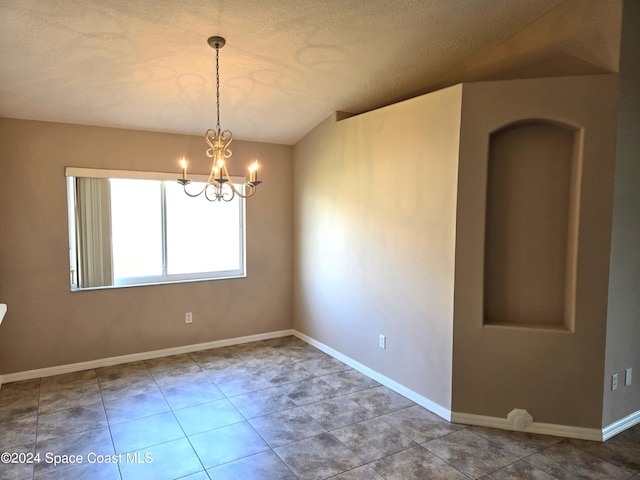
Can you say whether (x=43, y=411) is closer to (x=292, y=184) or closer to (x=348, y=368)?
(x=348, y=368)

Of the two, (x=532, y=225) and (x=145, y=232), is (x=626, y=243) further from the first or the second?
(x=145, y=232)

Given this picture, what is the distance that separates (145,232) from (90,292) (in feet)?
2.66

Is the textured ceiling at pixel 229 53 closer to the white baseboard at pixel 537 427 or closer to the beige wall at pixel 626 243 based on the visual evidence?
the beige wall at pixel 626 243

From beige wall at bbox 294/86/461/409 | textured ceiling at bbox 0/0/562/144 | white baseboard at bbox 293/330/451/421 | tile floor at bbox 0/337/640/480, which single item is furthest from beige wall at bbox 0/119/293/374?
white baseboard at bbox 293/330/451/421

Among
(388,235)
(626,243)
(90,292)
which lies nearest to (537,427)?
(626,243)

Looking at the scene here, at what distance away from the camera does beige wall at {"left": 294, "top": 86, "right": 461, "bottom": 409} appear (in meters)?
3.12

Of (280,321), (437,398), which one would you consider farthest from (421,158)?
(280,321)

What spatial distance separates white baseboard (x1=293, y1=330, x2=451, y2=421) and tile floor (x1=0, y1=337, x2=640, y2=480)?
0.21 feet

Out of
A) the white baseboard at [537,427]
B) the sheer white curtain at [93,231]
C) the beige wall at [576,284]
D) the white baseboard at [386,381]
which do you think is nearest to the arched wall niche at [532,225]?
the beige wall at [576,284]

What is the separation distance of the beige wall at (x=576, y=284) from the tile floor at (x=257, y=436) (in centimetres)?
27

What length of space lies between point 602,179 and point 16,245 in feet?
15.9

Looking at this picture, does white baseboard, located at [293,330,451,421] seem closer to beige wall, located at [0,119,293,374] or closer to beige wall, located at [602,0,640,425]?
beige wall, located at [0,119,293,374]

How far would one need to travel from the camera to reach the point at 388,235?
3635 millimetres

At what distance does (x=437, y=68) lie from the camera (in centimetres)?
356
